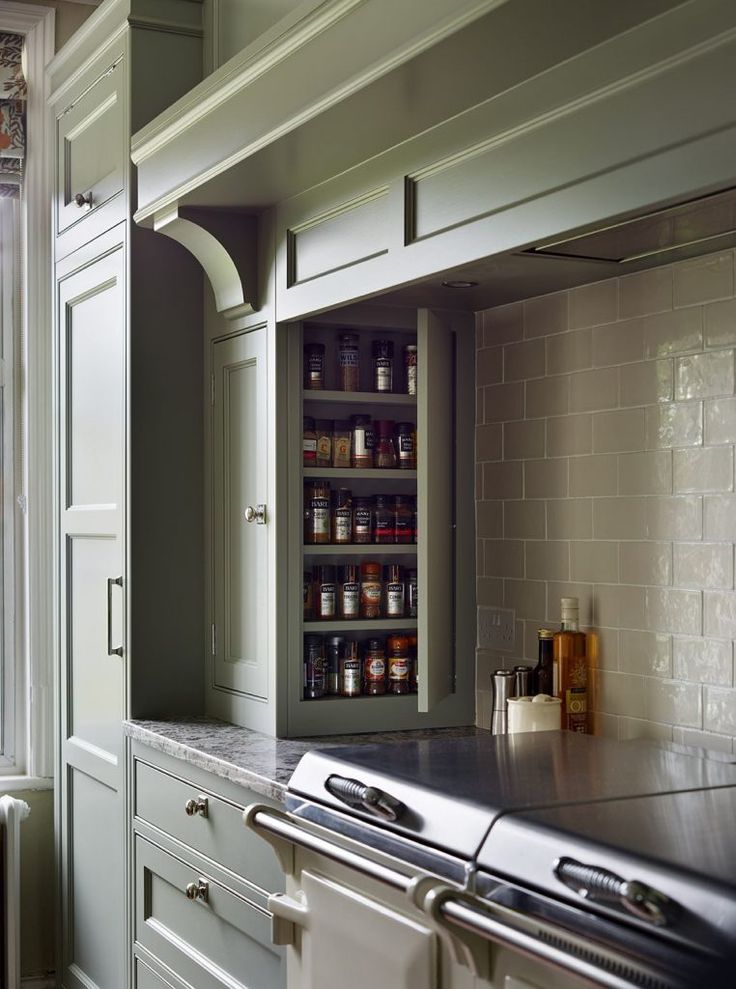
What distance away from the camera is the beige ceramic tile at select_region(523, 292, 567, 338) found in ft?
8.07

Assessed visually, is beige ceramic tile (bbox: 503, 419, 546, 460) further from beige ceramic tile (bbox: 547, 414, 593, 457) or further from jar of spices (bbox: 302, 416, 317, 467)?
jar of spices (bbox: 302, 416, 317, 467)

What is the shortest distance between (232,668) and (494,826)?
147 centimetres

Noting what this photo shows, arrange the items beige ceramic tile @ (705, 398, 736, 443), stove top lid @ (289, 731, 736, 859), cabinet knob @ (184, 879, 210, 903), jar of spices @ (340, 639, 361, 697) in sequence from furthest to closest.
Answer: jar of spices @ (340, 639, 361, 697)
cabinet knob @ (184, 879, 210, 903)
beige ceramic tile @ (705, 398, 736, 443)
stove top lid @ (289, 731, 736, 859)

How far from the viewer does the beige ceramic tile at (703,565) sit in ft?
6.63

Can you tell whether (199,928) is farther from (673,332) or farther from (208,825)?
(673,332)

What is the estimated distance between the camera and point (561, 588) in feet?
8.05

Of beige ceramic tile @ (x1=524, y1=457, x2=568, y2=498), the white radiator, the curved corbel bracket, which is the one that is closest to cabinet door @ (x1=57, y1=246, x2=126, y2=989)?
the white radiator

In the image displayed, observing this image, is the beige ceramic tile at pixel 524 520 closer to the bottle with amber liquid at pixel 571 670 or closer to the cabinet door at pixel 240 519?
the bottle with amber liquid at pixel 571 670

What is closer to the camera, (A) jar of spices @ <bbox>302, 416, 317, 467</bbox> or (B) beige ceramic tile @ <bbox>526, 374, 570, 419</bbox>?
(B) beige ceramic tile @ <bbox>526, 374, 570, 419</bbox>

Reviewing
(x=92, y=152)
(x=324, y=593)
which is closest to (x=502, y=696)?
(x=324, y=593)

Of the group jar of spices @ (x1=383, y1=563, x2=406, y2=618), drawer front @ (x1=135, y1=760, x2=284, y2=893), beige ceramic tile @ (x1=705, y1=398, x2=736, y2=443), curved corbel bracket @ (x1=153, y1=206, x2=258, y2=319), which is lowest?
drawer front @ (x1=135, y1=760, x2=284, y2=893)

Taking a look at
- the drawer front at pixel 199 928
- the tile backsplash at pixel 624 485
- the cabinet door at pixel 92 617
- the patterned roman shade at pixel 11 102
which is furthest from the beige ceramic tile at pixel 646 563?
the patterned roman shade at pixel 11 102

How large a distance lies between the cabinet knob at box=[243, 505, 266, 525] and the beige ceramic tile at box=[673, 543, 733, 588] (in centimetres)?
95

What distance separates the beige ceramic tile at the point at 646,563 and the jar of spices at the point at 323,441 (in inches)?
28.7
